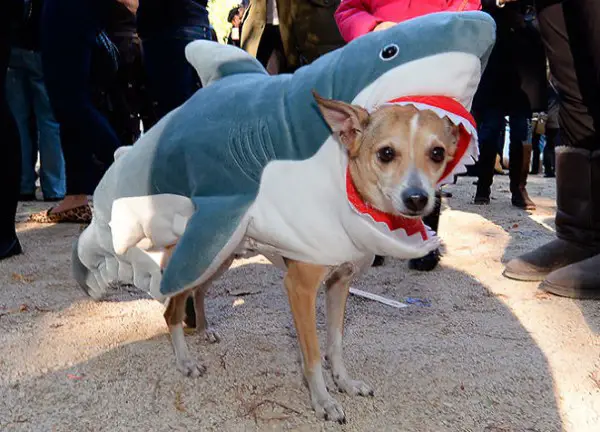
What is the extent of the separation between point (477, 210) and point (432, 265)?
6.69ft

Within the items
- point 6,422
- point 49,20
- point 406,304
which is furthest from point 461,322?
A: point 49,20

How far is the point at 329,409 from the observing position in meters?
1.65

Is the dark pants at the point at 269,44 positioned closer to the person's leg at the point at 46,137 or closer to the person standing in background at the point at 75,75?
the person standing in background at the point at 75,75

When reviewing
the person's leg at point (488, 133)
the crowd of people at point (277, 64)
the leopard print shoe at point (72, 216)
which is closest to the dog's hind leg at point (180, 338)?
the crowd of people at point (277, 64)

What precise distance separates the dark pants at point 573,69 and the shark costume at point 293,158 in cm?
128

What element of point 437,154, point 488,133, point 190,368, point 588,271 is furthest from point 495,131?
point 190,368

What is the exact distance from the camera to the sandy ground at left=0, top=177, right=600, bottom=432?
5.40ft

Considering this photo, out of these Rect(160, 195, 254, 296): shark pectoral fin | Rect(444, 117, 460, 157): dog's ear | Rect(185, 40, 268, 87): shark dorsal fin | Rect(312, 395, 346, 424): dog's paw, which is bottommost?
Rect(312, 395, 346, 424): dog's paw

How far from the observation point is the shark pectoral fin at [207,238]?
5.09 ft

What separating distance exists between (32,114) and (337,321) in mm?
4187

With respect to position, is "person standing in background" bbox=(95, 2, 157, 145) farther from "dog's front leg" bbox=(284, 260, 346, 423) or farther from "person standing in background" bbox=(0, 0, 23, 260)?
"dog's front leg" bbox=(284, 260, 346, 423)

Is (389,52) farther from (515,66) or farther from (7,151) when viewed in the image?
(515,66)

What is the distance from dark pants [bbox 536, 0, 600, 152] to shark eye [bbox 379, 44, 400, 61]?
1412mm

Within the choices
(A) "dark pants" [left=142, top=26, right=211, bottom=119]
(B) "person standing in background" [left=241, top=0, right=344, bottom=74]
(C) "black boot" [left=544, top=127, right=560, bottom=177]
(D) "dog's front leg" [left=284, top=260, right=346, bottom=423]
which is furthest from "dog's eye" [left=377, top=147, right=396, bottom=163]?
(C) "black boot" [left=544, top=127, right=560, bottom=177]
